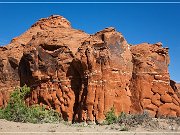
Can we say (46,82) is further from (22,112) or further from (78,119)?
(22,112)

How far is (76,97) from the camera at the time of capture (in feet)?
135

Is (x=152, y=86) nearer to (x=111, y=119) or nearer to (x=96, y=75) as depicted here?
(x=96, y=75)

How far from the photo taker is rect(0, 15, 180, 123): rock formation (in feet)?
122

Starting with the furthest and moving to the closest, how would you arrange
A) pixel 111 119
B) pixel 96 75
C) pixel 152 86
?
pixel 152 86
pixel 96 75
pixel 111 119

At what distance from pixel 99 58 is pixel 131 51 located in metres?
6.47

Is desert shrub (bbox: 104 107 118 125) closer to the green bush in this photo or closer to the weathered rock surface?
the green bush

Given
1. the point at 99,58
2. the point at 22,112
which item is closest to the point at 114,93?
the point at 99,58

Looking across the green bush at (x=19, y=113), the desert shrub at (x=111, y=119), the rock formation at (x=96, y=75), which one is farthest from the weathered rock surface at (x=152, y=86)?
the green bush at (x=19, y=113)

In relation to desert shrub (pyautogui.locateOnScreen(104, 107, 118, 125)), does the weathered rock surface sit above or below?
above

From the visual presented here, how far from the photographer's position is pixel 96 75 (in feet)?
123

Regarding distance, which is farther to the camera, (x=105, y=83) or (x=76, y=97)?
(x=76, y=97)

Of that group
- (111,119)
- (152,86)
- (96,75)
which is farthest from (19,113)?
(152,86)

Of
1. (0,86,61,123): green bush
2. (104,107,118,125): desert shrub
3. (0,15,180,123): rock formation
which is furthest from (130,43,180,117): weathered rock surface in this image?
(0,86,61,123): green bush

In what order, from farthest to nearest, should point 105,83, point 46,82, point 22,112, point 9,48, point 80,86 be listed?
point 9,48, point 46,82, point 80,86, point 105,83, point 22,112
